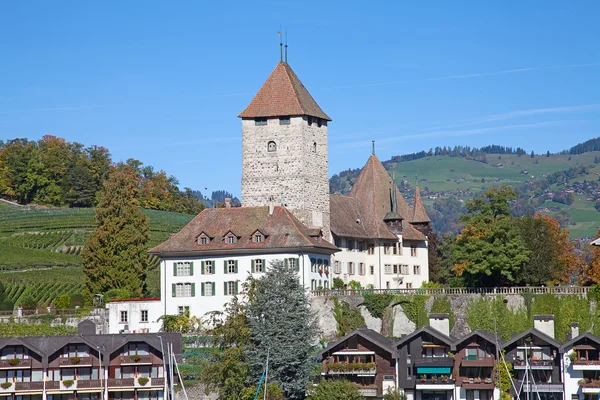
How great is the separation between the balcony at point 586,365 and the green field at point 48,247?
3569 centimetres

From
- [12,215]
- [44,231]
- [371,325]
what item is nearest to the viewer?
[371,325]

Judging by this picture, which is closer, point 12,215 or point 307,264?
point 307,264

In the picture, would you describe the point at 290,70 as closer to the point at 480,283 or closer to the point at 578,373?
the point at 480,283

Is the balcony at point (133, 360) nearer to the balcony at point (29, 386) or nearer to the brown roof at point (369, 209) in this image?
the balcony at point (29, 386)

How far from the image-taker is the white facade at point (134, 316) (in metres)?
78.1

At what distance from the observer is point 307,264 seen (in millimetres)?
77562

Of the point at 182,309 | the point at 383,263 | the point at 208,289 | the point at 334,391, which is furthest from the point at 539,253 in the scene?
the point at 334,391

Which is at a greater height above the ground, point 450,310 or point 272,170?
point 272,170

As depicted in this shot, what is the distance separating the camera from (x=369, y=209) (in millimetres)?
87875

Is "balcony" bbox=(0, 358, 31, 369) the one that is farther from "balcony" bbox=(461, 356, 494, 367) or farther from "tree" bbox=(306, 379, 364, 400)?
"balcony" bbox=(461, 356, 494, 367)

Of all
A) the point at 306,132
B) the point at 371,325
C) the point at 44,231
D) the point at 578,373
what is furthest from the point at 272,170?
the point at 44,231

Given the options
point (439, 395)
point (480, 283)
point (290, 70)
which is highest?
point (290, 70)

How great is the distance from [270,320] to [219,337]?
269cm

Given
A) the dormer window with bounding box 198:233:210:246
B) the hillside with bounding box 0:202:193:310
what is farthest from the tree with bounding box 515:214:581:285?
the hillside with bounding box 0:202:193:310
